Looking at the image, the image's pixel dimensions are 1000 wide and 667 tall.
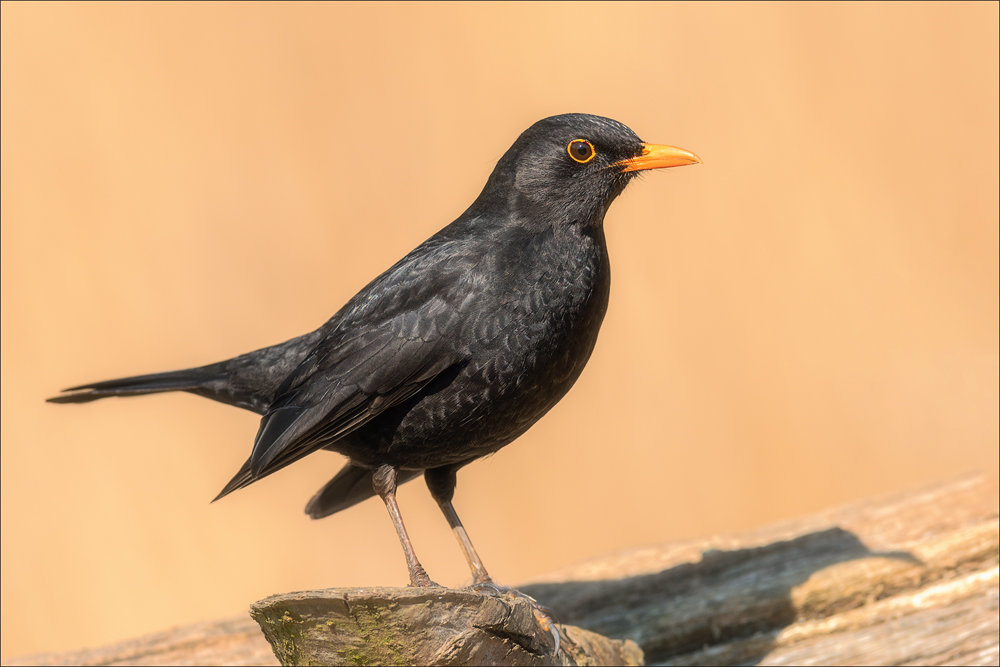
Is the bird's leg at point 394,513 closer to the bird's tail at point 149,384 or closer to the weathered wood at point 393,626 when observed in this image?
the weathered wood at point 393,626

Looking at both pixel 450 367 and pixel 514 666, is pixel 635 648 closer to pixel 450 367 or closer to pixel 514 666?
pixel 514 666

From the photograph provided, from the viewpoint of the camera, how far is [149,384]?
4652 millimetres

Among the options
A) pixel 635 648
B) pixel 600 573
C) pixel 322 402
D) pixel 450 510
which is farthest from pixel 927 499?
pixel 322 402

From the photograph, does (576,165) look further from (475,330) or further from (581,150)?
(475,330)

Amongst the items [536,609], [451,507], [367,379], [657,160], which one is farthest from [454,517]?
[657,160]

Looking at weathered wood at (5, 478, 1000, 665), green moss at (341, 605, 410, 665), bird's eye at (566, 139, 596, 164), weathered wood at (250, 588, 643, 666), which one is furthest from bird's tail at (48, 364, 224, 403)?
→ bird's eye at (566, 139, 596, 164)

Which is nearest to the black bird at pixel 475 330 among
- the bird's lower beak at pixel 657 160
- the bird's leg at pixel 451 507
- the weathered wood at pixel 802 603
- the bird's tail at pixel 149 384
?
the bird's lower beak at pixel 657 160

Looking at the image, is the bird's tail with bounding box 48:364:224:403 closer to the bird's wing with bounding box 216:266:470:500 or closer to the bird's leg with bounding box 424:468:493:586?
the bird's wing with bounding box 216:266:470:500

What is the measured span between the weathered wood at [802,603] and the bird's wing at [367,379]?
1726 millimetres

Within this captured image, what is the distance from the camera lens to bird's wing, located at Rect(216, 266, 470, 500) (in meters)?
3.79

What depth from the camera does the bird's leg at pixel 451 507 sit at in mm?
4449

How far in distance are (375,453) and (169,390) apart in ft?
4.18

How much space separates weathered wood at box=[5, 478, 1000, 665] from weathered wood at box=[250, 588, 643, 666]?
1.68 meters

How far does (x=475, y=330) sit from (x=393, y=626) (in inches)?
46.6
